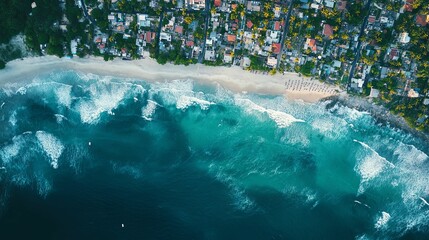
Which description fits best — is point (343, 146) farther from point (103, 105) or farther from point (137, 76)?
point (103, 105)

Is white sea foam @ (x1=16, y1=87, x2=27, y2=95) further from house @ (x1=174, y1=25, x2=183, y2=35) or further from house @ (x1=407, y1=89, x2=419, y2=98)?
house @ (x1=407, y1=89, x2=419, y2=98)

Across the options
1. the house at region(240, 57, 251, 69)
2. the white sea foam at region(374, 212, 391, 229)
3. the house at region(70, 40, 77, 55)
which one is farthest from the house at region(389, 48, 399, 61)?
the house at region(70, 40, 77, 55)

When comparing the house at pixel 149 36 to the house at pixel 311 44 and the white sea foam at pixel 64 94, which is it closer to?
the white sea foam at pixel 64 94

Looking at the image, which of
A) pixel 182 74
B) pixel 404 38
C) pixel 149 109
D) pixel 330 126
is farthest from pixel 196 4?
pixel 404 38

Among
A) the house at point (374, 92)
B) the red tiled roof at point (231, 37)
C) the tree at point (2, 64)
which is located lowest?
the tree at point (2, 64)

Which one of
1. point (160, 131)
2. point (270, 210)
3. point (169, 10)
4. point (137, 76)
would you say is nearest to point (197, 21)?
point (169, 10)

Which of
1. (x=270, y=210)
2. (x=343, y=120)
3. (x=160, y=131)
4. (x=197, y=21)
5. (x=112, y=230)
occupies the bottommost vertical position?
(x=112, y=230)

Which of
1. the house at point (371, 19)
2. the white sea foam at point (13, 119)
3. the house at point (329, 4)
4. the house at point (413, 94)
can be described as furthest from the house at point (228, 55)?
the white sea foam at point (13, 119)
